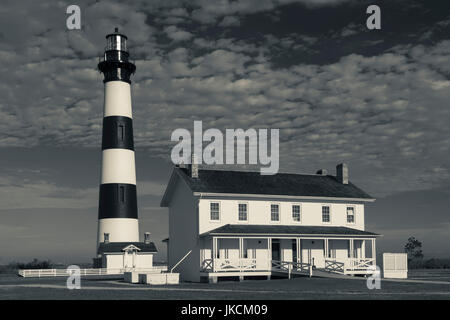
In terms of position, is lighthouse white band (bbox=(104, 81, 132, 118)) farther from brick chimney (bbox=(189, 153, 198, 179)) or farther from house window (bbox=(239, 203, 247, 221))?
house window (bbox=(239, 203, 247, 221))

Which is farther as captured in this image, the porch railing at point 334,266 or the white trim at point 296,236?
the porch railing at point 334,266

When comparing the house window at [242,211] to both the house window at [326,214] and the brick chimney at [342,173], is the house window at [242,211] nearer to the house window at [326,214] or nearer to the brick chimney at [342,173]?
the house window at [326,214]

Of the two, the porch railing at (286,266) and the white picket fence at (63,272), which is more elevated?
the porch railing at (286,266)

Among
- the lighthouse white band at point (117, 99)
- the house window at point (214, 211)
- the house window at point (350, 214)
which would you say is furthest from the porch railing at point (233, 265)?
the lighthouse white band at point (117, 99)

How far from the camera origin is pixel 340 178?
154 feet

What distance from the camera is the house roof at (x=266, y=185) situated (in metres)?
41.1

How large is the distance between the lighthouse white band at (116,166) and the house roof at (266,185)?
3.33m

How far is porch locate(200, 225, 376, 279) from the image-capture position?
38.4m

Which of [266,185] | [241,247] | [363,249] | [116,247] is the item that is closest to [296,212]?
[266,185]

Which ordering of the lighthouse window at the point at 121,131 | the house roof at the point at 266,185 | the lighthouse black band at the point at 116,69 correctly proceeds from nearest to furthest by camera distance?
the house roof at the point at 266,185 → the lighthouse window at the point at 121,131 → the lighthouse black band at the point at 116,69

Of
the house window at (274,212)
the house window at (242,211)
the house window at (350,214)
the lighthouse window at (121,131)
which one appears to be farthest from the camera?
the lighthouse window at (121,131)

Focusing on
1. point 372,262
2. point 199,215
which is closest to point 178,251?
point 199,215

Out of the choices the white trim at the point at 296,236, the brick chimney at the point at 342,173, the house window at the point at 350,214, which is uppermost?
the brick chimney at the point at 342,173

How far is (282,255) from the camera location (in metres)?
42.0
